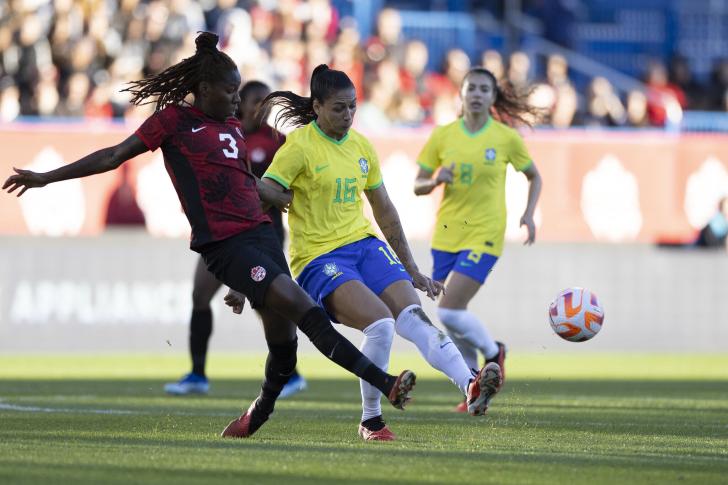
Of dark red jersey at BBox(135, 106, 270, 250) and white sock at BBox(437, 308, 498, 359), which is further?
white sock at BBox(437, 308, 498, 359)

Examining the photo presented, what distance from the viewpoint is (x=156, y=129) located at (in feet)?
24.5

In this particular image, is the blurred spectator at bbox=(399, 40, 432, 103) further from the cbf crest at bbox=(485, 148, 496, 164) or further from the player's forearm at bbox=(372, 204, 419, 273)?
the player's forearm at bbox=(372, 204, 419, 273)

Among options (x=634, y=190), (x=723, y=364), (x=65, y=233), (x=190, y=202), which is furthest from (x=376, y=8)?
(x=190, y=202)

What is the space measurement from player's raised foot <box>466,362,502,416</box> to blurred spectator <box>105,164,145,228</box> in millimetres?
11359

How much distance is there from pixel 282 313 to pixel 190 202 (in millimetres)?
776

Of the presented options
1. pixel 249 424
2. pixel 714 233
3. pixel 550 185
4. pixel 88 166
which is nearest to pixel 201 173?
pixel 88 166

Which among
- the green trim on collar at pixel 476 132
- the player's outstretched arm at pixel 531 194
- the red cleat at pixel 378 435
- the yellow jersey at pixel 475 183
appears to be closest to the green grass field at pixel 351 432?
the red cleat at pixel 378 435

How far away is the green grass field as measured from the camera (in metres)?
6.30

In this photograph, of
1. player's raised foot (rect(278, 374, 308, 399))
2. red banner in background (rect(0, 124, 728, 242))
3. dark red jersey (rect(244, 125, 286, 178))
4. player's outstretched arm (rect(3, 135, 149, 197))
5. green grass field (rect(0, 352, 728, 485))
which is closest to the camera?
green grass field (rect(0, 352, 728, 485))

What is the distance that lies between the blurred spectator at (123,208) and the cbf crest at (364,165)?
10289mm

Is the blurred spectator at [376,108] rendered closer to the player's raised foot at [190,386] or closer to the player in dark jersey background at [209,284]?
the player in dark jersey background at [209,284]

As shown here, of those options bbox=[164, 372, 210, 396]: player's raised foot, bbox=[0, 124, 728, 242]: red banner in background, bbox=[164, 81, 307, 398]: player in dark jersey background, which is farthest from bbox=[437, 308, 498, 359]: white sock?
bbox=[0, 124, 728, 242]: red banner in background

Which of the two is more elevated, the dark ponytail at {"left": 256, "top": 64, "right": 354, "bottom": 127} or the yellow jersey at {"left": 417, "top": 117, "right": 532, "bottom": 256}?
the dark ponytail at {"left": 256, "top": 64, "right": 354, "bottom": 127}

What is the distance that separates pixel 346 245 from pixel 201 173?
41.2 inches
